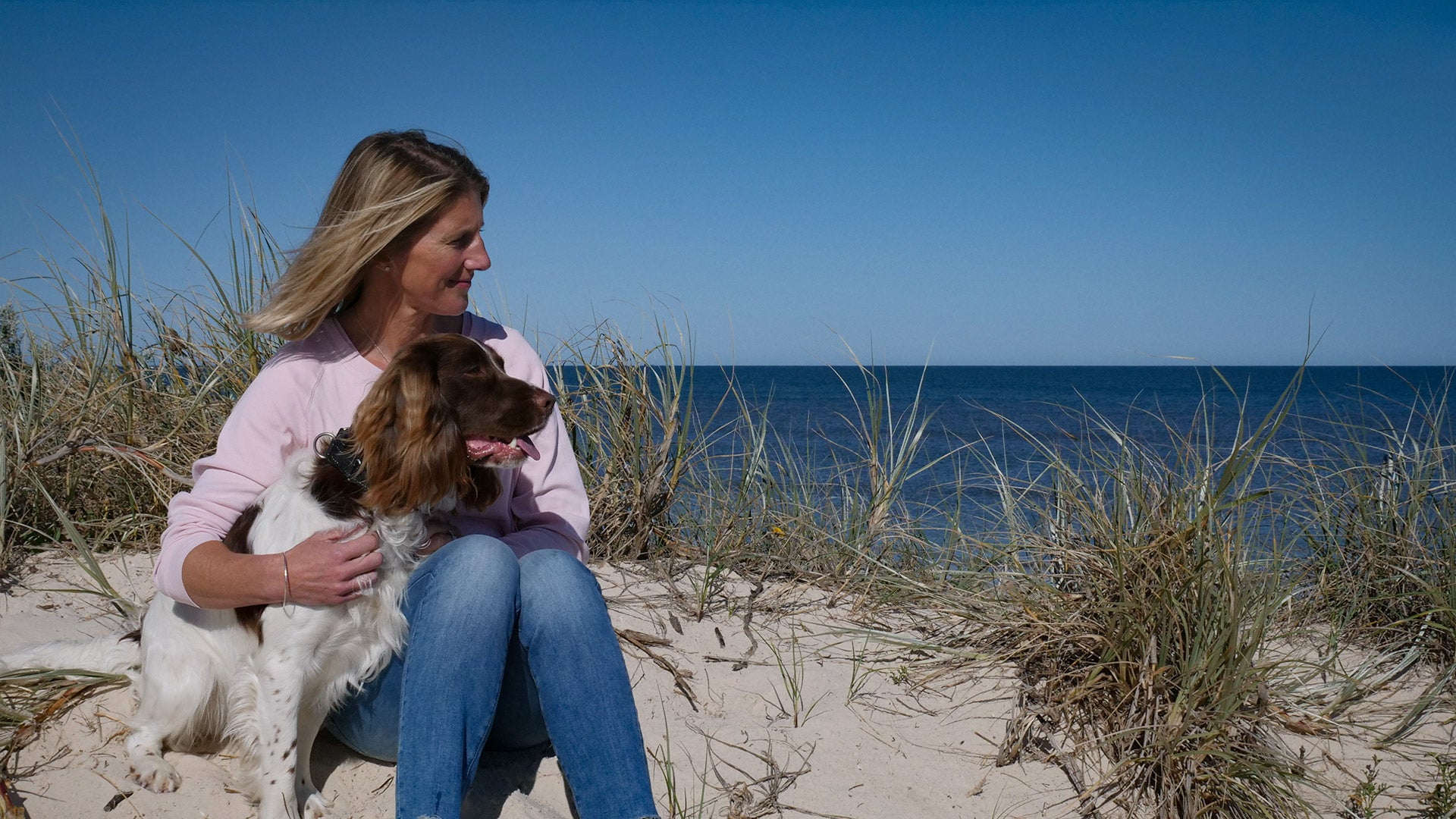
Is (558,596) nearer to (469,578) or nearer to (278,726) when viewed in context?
(469,578)

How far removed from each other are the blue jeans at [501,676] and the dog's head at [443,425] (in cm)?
20

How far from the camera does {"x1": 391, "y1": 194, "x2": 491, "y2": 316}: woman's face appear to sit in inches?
102

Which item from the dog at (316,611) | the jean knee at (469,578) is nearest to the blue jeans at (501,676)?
the jean knee at (469,578)

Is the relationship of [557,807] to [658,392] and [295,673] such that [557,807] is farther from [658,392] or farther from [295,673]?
[658,392]

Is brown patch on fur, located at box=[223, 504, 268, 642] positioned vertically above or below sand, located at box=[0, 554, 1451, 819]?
above

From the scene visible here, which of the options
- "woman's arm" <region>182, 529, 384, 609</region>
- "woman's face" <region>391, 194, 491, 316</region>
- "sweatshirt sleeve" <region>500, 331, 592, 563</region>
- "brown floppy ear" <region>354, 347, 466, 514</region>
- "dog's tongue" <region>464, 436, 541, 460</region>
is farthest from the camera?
"sweatshirt sleeve" <region>500, 331, 592, 563</region>

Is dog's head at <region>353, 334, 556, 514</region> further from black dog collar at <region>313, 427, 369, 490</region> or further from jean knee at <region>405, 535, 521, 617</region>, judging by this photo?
jean knee at <region>405, 535, 521, 617</region>

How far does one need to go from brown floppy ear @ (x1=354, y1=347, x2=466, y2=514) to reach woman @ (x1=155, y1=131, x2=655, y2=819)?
13 cm

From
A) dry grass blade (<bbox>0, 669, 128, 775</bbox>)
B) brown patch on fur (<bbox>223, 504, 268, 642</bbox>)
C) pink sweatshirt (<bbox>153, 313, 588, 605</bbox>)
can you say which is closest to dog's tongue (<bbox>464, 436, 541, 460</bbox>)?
pink sweatshirt (<bbox>153, 313, 588, 605</bbox>)

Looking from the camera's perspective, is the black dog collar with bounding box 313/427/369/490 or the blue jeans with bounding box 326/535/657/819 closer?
the blue jeans with bounding box 326/535/657/819

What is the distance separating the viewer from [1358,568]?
354 cm

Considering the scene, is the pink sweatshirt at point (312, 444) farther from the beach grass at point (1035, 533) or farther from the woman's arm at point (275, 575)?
the beach grass at point (1035, 533)

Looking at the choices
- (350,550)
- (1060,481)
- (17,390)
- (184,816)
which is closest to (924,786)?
(1060,481)

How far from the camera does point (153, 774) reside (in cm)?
235
